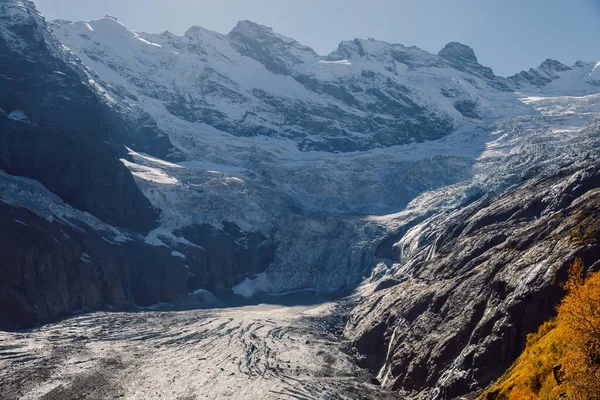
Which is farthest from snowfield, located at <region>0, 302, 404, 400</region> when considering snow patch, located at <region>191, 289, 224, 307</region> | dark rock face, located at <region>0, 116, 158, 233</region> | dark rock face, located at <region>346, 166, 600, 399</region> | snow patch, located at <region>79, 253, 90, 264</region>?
dark rock face, located at <region>0, 116, 158, 233</region>

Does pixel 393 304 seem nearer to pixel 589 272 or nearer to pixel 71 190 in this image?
pixel 589 272

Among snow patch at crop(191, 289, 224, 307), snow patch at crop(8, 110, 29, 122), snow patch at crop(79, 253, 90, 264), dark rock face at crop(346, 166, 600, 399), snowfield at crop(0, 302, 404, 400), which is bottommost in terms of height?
snow patch at crop(191, 289, 224, 307)

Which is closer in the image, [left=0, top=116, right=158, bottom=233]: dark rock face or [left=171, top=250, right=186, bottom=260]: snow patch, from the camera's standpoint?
[left=0, top=116, right=158, bottom=233]: dark rock face

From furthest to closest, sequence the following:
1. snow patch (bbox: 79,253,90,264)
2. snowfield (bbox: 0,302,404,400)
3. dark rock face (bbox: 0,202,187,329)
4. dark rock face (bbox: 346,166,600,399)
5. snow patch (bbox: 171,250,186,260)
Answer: snow patch (bbox: 171,250,186,260)
snow patch (bbox: 79,253,90,264)
dark rock face (bbox: 0,202,187,329)
snowfield (bbox: 0,302,404,400)
dark rock face (bbox: 346,166,600,399)

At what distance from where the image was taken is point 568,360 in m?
43.3

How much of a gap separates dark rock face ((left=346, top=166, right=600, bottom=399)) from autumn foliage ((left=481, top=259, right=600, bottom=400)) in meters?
9.12

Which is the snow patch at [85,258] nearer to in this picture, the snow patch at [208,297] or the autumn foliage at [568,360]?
the snow patch at [208,297]

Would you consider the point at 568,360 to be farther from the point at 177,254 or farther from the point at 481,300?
the point at 177,254

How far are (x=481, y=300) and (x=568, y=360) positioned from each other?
1399 inches

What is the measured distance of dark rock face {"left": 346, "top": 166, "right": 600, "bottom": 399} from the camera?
220 feet

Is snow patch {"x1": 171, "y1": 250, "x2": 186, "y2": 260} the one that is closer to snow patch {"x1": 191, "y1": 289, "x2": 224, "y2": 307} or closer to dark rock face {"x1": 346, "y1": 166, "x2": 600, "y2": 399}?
snow patch {"x1": 191, "y1": 289, "x2": 224, "y2": 307}

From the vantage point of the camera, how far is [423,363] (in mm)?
79438

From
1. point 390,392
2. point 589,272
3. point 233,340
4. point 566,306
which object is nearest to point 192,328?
point 233,340

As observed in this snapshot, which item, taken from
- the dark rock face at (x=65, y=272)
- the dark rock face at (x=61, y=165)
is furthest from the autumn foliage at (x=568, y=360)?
the dark rock face at (x=61, y=165)
